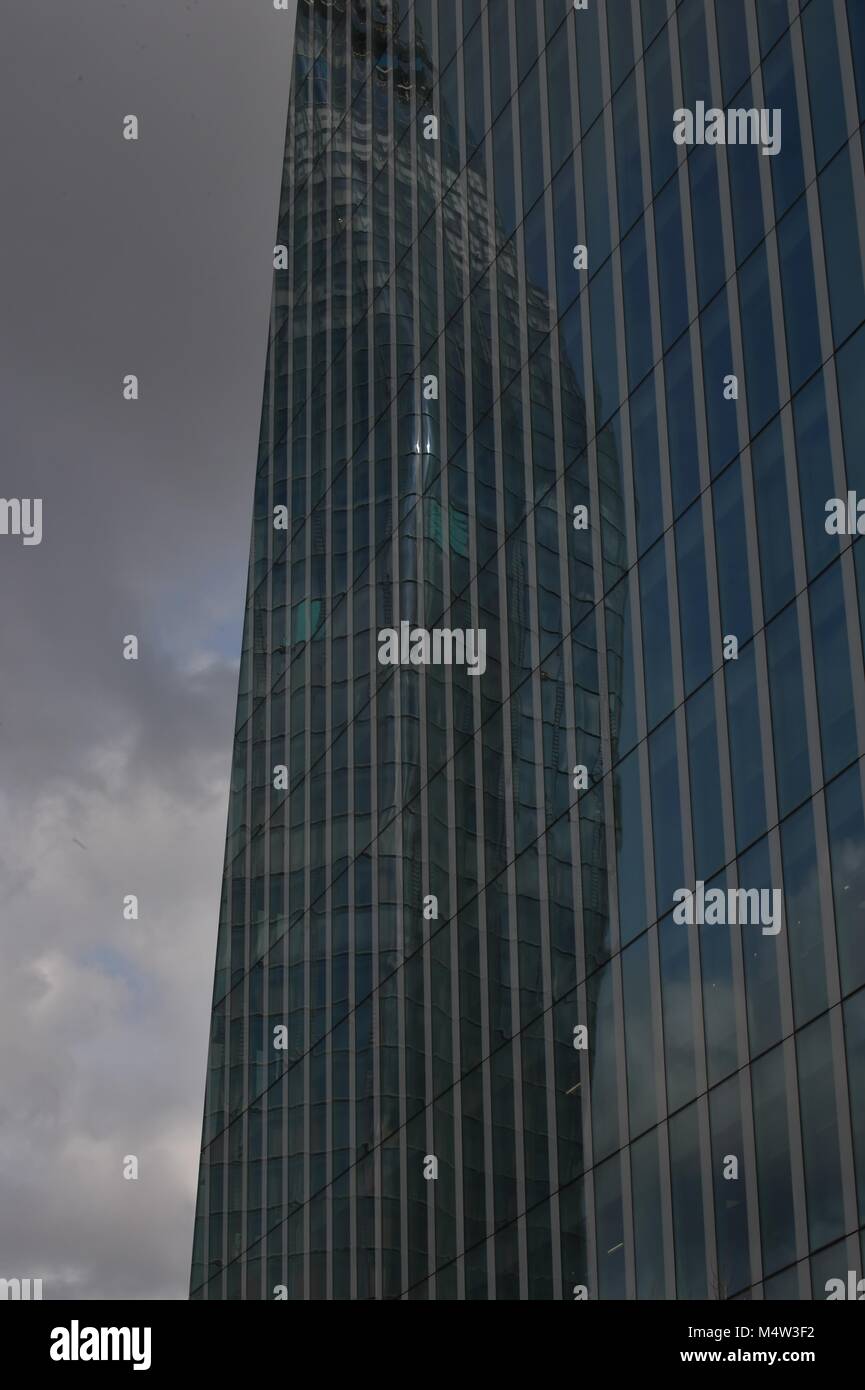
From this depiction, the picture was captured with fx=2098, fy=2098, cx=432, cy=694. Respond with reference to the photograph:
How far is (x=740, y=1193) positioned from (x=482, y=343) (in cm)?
2839

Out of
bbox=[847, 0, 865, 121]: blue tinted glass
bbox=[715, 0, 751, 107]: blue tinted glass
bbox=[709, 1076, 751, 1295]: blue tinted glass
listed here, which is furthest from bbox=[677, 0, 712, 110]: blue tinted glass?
bbox=[709, 1076, 751, 1295]: blue tinted glass

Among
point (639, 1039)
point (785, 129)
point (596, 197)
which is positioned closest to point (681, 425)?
point (785, 129)

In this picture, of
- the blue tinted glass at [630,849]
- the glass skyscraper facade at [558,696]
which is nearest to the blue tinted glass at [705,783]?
the glass skyscraper facade at [558,696]

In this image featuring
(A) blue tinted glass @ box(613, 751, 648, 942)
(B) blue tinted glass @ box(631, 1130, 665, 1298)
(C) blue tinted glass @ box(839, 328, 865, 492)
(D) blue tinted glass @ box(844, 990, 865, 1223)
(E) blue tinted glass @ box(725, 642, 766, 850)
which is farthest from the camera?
(A) blue tinted glass @ box(613, 751, 648, 942)

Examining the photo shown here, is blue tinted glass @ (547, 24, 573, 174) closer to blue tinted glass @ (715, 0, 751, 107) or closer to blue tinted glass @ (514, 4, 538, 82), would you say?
blue tinted glass @ (514, 4, 538, 82)

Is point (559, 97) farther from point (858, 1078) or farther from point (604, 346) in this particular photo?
point (858, 1078)

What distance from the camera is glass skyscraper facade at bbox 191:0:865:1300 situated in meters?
35.1

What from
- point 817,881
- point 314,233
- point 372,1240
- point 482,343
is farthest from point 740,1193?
point 314,233

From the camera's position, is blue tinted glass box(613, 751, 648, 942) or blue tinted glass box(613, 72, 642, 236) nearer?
blue tinted glass box(613, 751, 648, 942)

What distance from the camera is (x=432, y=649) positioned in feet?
194

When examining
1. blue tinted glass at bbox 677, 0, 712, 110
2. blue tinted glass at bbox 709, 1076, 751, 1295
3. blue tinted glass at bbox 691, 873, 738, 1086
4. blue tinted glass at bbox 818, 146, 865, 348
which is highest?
blue tinted glass at bbox 677, 0, 712, 110

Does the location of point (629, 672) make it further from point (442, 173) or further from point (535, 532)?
point (442, 173)

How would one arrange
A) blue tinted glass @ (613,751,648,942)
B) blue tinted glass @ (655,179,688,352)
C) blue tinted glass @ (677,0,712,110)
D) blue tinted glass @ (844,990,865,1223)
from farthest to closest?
blue tinted glass @ (655,179,688,352) → blue tinted glass @ (677,0,712,110) → blue tinted glass @ (613,751,648,942) → blue tinted glass @ (844,990,865,1223)

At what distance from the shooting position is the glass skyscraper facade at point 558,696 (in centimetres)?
3506
